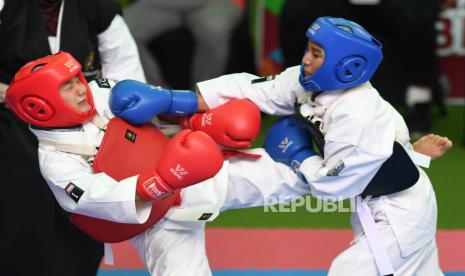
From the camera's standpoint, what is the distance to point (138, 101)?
261cm

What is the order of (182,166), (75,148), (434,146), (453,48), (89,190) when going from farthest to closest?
(453,48) < (434,146) < (75,148) < (89,190) < (182,166)

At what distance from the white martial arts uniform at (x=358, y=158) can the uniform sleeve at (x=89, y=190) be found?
0.51 metres

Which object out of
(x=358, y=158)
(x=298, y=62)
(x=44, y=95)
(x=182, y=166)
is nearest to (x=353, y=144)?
(x=358, y=158)

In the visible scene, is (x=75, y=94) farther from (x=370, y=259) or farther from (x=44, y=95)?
(x=370, y=259)

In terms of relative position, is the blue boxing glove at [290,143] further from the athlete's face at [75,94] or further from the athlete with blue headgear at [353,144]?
the athlete's face at [75,94]

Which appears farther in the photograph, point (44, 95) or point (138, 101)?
point (138, 101)

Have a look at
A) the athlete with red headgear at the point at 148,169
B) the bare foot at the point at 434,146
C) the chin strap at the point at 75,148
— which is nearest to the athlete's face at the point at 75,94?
the athlete with red headgear at the point at 148,169

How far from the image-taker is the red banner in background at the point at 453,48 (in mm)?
5845

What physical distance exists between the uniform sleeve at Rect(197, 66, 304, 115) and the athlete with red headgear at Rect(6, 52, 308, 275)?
0.08 meters

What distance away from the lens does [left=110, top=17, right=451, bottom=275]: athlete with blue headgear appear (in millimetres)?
2506

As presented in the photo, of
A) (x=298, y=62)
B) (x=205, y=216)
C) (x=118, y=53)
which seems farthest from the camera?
(x=298, y=62)

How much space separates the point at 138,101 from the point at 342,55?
2.21ft

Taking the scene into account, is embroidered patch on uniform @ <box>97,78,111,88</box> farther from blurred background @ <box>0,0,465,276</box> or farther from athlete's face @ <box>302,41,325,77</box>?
blurred background @ <box>0,0,465,276</box>

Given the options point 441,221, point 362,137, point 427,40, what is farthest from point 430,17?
point 362,137
